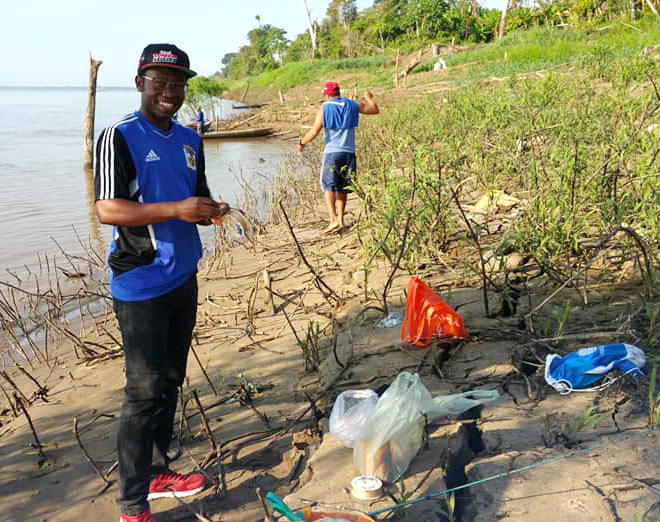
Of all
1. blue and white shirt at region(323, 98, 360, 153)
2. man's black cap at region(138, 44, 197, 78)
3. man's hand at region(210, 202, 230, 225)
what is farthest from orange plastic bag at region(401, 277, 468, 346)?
blue and white shirt at region(323, 98, 360, 153)

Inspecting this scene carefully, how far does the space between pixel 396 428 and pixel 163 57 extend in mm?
1688

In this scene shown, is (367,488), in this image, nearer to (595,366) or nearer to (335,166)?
(595,366)

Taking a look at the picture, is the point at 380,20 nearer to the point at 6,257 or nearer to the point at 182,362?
the point at 6,257

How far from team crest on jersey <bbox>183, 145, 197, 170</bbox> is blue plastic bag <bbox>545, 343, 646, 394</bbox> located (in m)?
1.84

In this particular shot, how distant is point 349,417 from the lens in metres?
2.59

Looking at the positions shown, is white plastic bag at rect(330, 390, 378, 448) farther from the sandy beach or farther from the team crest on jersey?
the team crest on jersey

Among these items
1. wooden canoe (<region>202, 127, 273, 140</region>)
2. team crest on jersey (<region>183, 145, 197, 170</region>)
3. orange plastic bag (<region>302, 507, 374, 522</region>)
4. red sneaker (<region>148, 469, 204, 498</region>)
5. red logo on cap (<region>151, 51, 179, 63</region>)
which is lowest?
red sneaker (<region>148, 469, 204, 498</region>)

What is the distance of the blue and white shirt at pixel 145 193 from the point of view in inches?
85.2

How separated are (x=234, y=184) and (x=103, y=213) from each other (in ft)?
39.0

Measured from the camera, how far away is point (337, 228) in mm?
6965

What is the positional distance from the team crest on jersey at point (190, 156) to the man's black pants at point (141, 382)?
476 mm

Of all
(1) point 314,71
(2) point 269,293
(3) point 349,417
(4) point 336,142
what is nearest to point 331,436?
(3) point 349,417

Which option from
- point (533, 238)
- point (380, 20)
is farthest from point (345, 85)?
point (533, 238)

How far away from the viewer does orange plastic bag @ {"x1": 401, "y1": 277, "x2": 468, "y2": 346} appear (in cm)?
328
